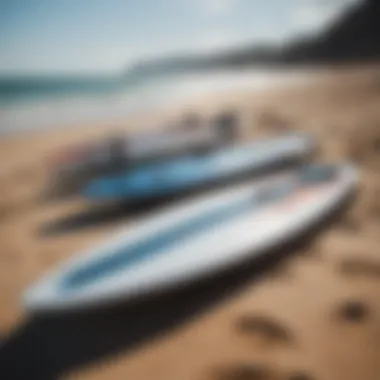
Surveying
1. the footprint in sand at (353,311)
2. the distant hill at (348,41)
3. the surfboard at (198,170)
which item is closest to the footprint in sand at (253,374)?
the footprint in sand at (353,311)

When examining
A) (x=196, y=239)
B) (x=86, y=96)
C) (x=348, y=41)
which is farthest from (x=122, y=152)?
(x=348, y=41)

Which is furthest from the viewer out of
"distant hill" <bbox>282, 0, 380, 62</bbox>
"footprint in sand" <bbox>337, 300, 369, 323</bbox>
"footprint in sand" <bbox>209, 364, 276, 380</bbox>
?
"distant hill" <bbox>282, 0, 380, 62</bbox>

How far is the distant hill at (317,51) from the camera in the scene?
1.14 metres

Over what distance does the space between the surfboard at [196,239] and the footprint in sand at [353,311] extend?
7.5 inches

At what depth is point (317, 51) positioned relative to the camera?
1.26 m

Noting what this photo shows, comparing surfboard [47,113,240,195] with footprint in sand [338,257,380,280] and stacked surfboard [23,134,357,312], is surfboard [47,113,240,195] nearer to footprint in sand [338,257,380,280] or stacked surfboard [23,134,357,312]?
stacked surfboard [23,134,357,312]

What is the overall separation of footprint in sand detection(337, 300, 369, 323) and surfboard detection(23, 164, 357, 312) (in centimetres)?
19

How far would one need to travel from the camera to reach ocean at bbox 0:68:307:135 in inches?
41.8

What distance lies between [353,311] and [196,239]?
348 mm

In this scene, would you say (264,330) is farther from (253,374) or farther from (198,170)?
(198,170)

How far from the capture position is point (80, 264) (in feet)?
3.38

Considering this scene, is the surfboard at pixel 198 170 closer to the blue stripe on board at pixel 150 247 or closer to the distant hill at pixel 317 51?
the blue stripe on board at pixel 150 247

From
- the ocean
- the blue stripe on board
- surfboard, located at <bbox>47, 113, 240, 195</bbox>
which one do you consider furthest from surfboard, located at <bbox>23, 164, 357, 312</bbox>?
the ocean

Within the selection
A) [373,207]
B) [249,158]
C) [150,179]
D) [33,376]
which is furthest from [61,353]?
[373,207]
